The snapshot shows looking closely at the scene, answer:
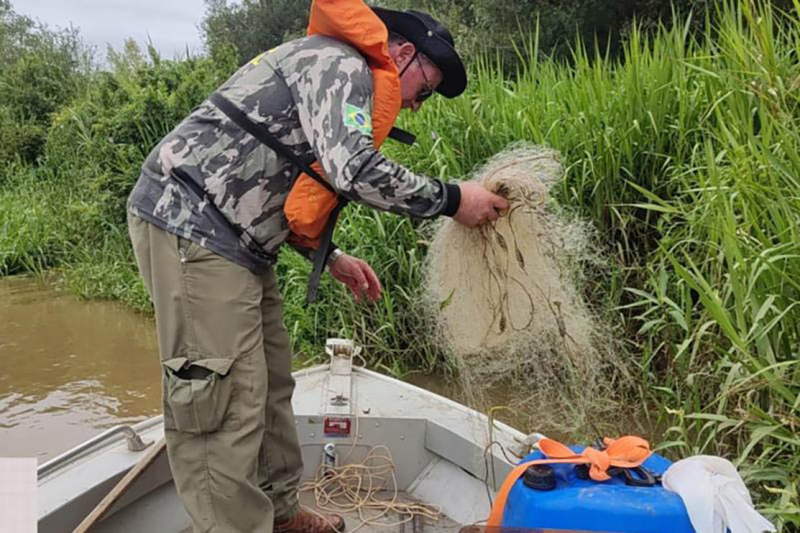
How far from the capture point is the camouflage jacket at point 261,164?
6.26 feet

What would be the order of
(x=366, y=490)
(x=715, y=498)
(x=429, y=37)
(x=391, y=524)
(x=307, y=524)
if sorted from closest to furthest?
1. (x=715, y=498)
2. (x=429, y=37)
3. (x=307, y=524)
4. (x=391, y=524)
5. (x=366, y=490)

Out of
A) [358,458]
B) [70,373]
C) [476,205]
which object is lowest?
[70,373]

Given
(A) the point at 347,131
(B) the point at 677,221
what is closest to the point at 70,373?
(B) the point at 677,221

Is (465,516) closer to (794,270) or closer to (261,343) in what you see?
(261,343)

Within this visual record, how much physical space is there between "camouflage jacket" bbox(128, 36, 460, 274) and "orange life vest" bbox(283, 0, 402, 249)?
0.14 feet

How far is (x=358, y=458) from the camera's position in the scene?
3033mm

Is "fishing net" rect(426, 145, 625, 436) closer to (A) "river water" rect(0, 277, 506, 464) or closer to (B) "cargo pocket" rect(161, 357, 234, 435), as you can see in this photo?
(B) "cargo pocket" rect(161, 357, 234, 435)

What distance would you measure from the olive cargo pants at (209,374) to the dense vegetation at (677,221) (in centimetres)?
140

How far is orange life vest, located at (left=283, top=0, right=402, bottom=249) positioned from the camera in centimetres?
196

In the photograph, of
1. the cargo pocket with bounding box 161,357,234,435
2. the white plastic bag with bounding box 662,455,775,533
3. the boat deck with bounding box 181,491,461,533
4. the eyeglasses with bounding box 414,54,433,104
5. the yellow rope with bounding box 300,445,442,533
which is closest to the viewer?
the white plastic bag with bounding box 662,455,775,533

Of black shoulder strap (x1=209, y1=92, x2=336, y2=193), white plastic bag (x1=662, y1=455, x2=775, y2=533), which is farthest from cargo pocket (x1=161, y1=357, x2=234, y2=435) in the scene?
white plastic bag (x1=662, y1=455, x2=775, y2=533)

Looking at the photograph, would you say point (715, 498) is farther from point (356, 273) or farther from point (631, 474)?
point (356, 273)

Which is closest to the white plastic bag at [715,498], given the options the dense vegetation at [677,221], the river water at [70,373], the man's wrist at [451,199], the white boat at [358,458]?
the dense vegetation at [677,221]

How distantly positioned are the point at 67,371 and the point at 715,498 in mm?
5773
